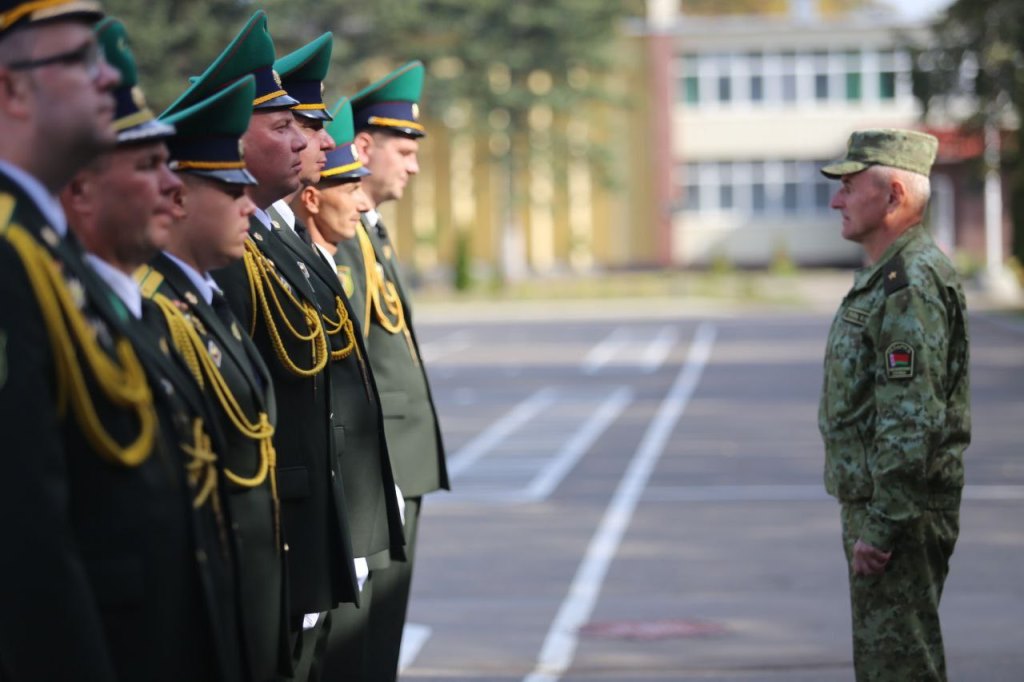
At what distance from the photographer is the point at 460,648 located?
8734 mm

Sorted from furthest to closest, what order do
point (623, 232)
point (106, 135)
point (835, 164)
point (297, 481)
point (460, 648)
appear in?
1. point (623, 232)
2. point (460, 648)
3. point (835, 164)
4. point (297, 481)
5. point (106, 135)

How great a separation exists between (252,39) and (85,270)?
4.85ft

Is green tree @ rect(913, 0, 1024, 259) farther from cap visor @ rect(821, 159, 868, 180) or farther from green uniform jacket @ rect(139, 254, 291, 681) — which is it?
green uniform jacket @ rect(139, 254, 291, 681)

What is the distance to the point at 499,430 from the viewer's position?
19500 mm

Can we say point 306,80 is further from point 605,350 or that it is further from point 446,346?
point 446,346

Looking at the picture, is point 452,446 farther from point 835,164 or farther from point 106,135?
point 106,135

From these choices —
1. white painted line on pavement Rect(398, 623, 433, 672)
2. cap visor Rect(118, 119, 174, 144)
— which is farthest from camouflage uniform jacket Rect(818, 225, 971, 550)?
white painted line on pavement Rect(398, 623, 433, 672)

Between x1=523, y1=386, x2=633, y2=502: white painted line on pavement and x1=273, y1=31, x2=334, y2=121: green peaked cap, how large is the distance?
27.9 ft

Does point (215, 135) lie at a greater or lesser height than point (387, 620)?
greater

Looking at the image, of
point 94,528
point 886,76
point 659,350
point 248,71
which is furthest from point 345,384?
point 886,76

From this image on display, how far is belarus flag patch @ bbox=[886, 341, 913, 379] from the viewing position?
5574 millimetres

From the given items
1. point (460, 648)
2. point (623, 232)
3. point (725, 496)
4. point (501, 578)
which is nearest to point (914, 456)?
point (460, 648)

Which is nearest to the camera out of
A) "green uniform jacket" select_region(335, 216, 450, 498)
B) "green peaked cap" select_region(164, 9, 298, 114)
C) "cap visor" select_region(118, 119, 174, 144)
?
"cap visor" select_region(118, 119, 174, 144)

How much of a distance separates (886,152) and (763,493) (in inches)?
336
